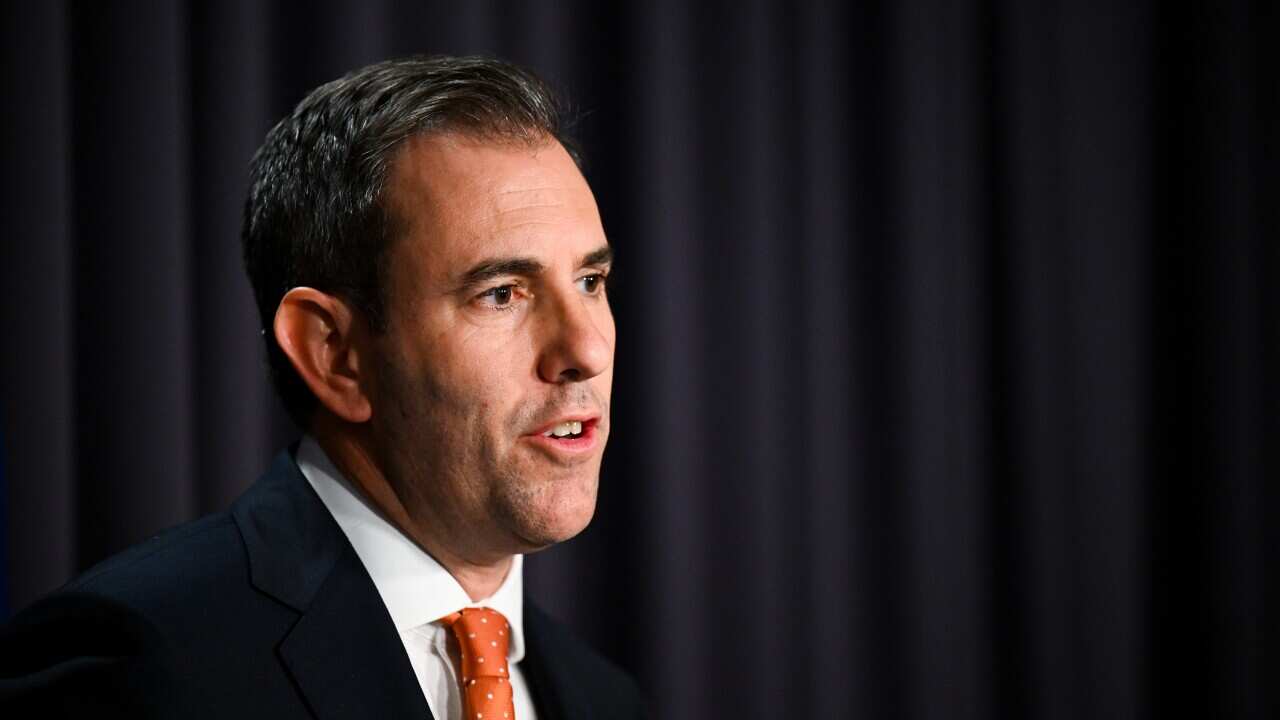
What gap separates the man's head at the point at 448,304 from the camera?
1168 mm

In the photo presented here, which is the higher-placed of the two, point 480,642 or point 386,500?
point 386,500

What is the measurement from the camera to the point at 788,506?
2.08 m

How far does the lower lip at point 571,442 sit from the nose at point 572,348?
0.06 metres

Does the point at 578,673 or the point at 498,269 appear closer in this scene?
the point at 498,269

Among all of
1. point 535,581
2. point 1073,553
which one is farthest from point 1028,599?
point 535,581

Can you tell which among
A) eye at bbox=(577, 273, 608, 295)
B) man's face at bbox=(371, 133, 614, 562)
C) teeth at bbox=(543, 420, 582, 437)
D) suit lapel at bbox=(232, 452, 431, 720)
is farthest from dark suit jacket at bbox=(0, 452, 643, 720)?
eye at bbox=(577, 273, 608, 295)

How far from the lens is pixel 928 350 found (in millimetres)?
2131

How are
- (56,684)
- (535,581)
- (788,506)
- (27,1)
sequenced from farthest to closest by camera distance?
(788,506)
(535,581)
(27,1)
(56,684)

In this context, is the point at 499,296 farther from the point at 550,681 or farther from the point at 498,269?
the point at 550,681

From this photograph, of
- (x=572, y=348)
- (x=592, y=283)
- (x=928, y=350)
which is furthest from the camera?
(x=928, y=350)

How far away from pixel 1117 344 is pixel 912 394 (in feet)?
1.24

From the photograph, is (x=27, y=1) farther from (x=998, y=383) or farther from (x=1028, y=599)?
(x=1028, y=599)

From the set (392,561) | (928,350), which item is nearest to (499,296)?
(392,561)

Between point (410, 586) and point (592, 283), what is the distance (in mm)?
361
